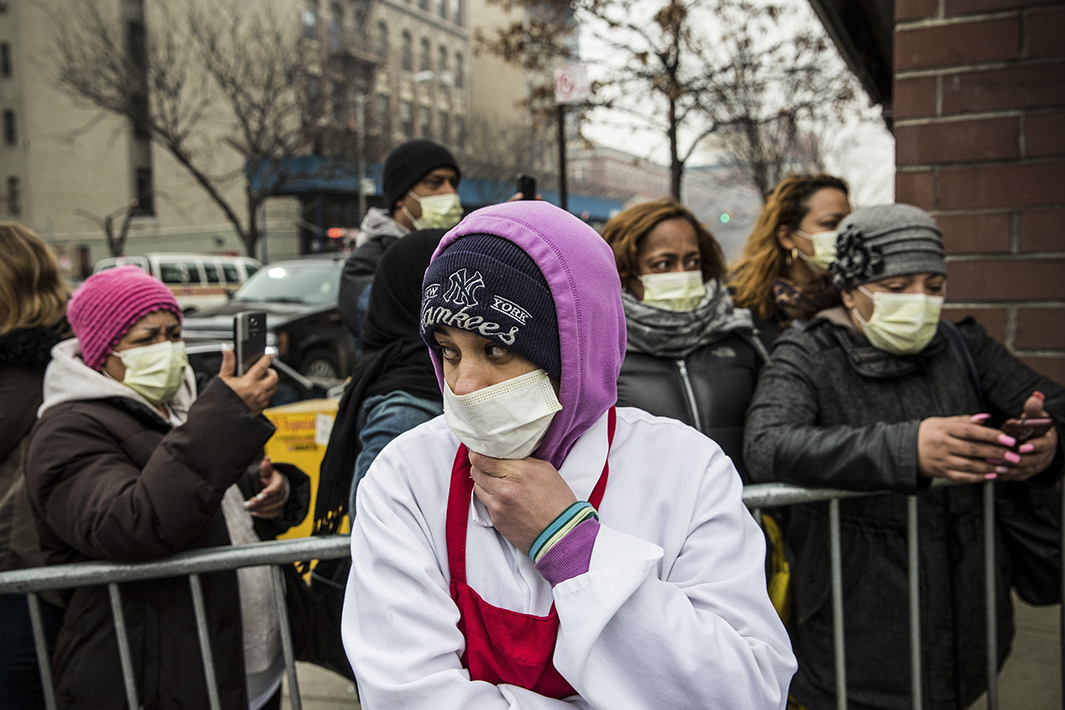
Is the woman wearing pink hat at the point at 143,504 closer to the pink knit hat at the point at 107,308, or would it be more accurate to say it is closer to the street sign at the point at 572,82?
the pink knit hat at the point at 107,308

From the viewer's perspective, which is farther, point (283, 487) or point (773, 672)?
point (283, 487)

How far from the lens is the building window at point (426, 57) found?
43.0 m

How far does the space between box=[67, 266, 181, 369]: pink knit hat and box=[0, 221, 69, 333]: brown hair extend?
511 mm

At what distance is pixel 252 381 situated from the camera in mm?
2295

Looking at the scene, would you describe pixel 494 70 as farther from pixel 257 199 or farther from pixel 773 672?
pixel 773 672

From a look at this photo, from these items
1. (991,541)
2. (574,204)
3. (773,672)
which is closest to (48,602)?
(773,672)

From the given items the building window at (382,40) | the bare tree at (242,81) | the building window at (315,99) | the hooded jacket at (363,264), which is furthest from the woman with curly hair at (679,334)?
the building window at (382,40)

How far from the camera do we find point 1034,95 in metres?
3.08

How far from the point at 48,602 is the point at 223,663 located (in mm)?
587

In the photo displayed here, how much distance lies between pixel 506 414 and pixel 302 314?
9337 millimetres

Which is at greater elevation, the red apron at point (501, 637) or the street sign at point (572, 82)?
the street sign at point (572, 82)

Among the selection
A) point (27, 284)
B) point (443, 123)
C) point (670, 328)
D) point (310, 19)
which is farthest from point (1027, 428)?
point (443, 123)

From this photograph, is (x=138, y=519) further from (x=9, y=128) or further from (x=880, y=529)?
(x=9, y=128)

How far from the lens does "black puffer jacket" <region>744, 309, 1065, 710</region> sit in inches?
90.5
